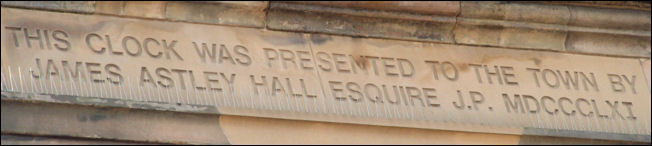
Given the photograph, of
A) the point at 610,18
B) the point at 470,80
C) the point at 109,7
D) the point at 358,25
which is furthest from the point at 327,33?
the point at 610,18

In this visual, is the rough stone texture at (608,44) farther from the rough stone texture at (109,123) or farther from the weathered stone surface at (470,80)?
the rough stone texture at (109,123)

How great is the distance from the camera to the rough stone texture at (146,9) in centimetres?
540

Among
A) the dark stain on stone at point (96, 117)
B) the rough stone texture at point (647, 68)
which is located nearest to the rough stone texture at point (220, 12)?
the dark stain on stone at point (96, 117)

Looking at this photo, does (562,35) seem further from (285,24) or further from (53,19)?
(53,19)

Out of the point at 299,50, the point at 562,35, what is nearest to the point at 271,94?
the point at 299,50

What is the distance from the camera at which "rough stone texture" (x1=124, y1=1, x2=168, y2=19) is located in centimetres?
540

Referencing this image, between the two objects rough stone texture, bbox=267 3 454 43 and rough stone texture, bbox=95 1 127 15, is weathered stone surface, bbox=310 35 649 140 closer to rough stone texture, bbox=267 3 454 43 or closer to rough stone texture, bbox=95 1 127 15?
rough stone texture, bbox=267 3 454 43

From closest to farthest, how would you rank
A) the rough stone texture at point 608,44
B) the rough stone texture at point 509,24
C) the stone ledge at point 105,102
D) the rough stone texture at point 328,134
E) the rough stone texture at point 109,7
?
1. the stone ledge at point 105,102
2. the rough stone texture at point 328,134
3. the rough stone texture at point 109,7
4. the rough stone texture at point 509,24
5. the rough stone texture at point 608,44

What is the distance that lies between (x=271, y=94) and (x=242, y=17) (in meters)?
0.40

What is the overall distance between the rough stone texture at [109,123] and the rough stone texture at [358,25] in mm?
576

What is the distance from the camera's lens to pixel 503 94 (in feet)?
18.2

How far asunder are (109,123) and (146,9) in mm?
566

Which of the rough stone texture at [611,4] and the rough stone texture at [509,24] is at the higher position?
the rough stone texture at [611,4]

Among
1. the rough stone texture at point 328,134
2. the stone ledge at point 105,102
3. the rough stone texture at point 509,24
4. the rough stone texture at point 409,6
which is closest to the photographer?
the stone ledge at point 105,102
